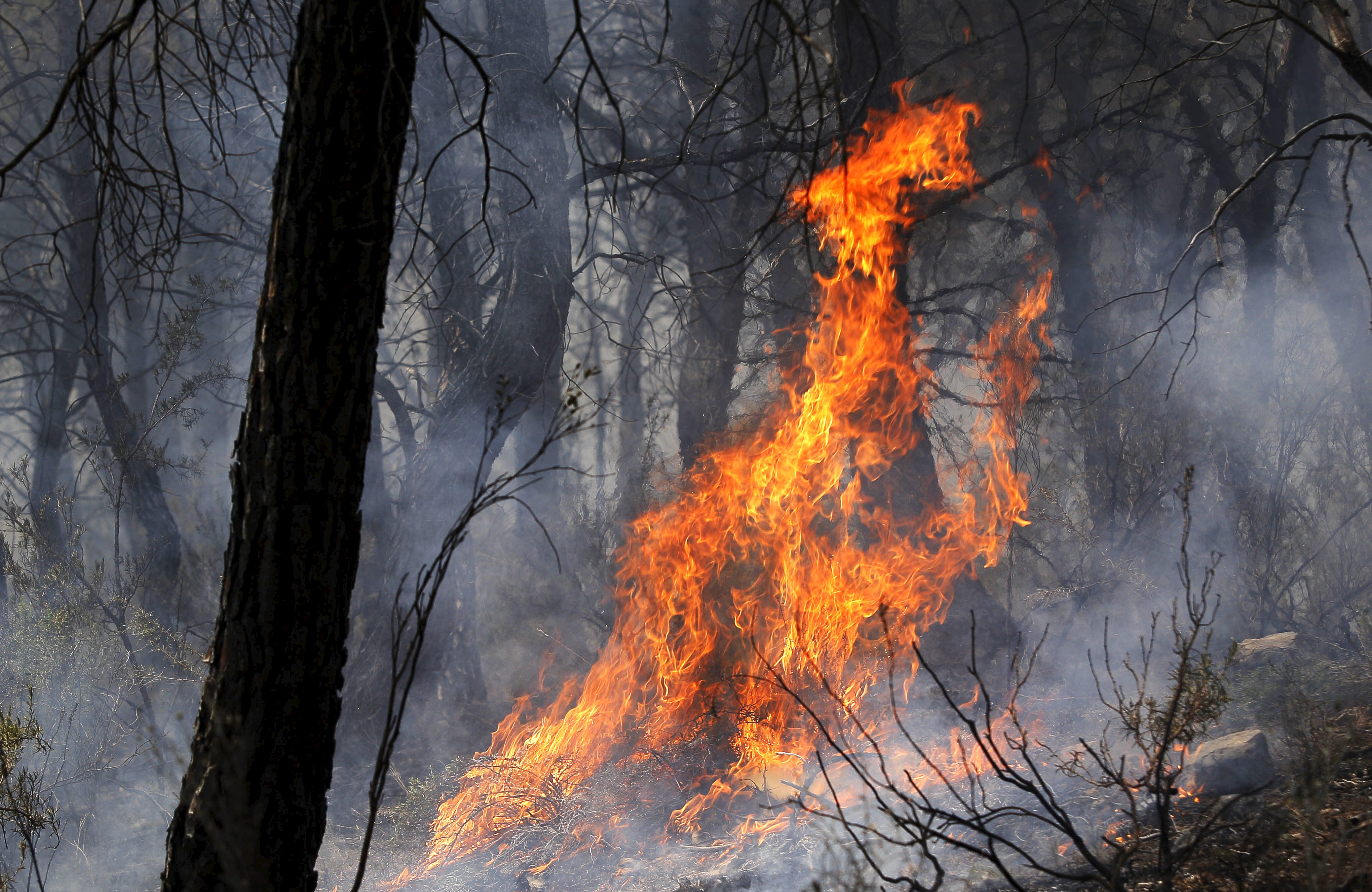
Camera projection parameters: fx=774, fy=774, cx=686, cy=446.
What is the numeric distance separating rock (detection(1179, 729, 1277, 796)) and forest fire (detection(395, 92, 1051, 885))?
2271mm

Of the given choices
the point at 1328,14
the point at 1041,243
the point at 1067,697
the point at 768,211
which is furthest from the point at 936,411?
the point at 1328,14

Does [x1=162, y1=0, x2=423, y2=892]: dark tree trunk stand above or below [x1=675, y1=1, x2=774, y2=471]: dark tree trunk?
below

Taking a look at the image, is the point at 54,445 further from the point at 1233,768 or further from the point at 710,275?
the point at 1233,768

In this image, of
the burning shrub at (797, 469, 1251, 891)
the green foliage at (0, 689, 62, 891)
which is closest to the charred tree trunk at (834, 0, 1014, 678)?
the burning shrub at (797, 469, 1251, 891)

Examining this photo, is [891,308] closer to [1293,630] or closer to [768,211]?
[768,211]

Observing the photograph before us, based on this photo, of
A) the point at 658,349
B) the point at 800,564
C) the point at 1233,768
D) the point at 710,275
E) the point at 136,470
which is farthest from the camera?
the point at 710,275

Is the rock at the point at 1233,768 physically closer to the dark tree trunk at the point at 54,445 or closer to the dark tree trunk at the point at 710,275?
the dark tree trunk at the point at 710,275

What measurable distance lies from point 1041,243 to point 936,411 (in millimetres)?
2630

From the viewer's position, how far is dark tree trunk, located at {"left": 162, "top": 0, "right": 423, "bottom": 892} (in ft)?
5.99

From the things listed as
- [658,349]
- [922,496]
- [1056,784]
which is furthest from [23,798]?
[658,349]

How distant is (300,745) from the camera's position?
186cm

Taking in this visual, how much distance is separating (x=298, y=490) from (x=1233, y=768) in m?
5.11

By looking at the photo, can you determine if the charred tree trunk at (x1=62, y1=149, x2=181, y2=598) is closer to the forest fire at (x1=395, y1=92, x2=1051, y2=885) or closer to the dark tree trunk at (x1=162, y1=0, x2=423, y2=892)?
the forest fire at (x1=395, y1=92, x2=1051, y2=885)

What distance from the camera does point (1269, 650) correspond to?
6711 millimetres
